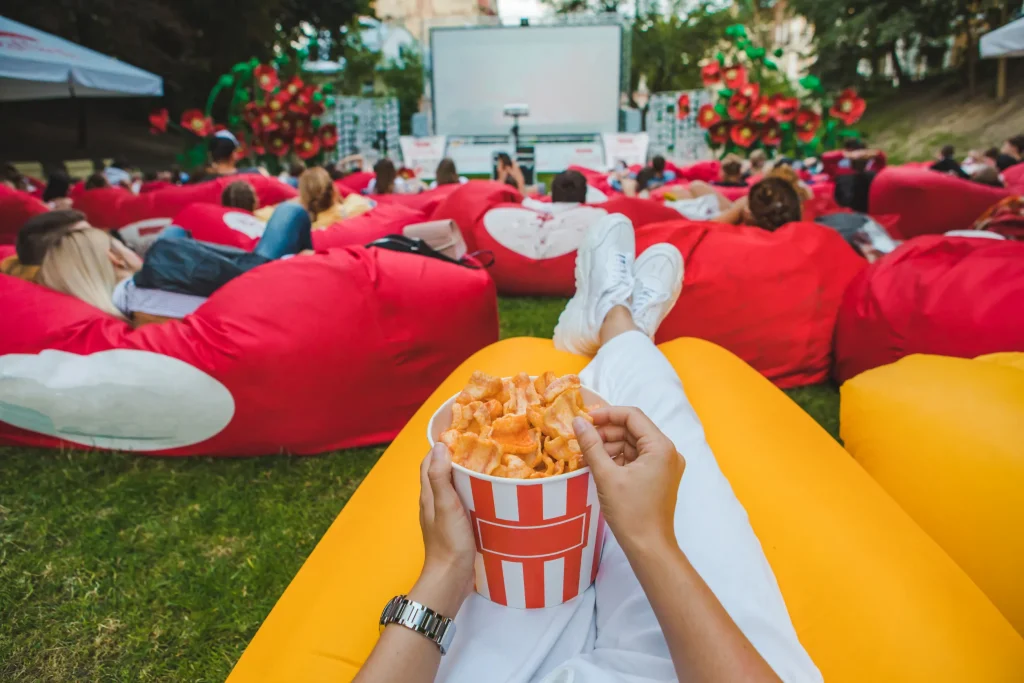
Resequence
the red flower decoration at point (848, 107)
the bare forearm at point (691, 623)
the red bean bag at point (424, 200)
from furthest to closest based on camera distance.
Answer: the red flower decoration at point (848, 107), the red bean bag at point (424, 200), the bare forearm at point (691, 623)

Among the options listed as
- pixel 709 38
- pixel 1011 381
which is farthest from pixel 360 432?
pixel 709 38

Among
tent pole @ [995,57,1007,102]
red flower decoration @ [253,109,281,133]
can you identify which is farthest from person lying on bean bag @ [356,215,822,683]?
tent pole @ [995,57,1007,102]

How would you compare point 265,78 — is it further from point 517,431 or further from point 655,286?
point 517,431

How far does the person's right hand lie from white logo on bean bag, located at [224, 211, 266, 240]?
9.67ft

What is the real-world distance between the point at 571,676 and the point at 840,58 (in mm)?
23195

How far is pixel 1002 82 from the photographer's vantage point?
49.0 ft

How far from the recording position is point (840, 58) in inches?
770

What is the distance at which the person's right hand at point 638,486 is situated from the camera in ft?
2.45

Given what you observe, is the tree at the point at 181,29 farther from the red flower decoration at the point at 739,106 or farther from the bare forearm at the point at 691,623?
the bare forearm at the point at 691,623

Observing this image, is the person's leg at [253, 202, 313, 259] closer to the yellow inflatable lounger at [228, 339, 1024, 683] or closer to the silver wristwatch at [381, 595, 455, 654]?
the yellow inflatable lounger at [228, 339, 1024, 683]

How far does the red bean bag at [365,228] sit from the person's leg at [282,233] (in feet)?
1.03

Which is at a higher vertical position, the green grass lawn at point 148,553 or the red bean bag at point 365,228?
the red bean bag at point 365,228

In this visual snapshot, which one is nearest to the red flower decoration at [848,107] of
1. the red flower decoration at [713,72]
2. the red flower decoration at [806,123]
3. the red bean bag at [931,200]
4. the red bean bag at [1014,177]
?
the red flower decoration at [806,123]

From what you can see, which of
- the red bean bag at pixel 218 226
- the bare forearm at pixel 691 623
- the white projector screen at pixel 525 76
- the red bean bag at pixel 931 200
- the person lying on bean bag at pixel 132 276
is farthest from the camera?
the white projector screen at pixel 525 76
